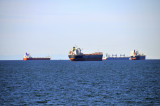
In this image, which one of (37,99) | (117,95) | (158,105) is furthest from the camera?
(117,95)

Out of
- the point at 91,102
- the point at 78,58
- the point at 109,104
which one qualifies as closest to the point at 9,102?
the point at 91,102

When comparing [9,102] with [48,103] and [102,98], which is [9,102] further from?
[102,98]

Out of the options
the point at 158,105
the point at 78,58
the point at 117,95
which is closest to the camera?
the point at 158,105

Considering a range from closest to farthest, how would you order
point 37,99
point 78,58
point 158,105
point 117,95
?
point 158,105, point 37,99, point 117,95, point 78,58

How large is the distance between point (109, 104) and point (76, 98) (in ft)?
15.5

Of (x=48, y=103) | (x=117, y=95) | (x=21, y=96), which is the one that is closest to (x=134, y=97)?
(x=117, y=95)

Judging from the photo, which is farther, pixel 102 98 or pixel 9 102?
pixel 102 98

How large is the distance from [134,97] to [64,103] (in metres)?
8.87

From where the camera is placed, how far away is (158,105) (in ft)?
85.8

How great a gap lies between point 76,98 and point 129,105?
Answer: 6665mm

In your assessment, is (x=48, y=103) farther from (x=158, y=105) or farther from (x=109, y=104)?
(x=158, y=105)

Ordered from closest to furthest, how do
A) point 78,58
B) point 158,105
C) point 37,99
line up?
1. point 158,105
2. point 37,99
3. point 78,58

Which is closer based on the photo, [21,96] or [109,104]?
[109,104]

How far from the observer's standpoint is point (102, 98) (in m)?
29.9
